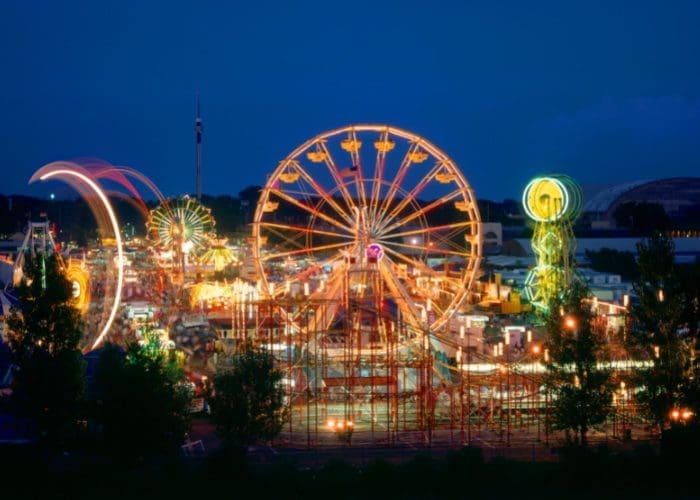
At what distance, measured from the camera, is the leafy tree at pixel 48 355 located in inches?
725

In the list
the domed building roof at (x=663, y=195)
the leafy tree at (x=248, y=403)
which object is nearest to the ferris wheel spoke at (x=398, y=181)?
the leafy tree at (x=248, y=403)

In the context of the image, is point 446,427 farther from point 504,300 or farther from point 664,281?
point 504,300

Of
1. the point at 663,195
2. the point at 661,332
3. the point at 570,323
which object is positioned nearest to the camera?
the point at 570,323

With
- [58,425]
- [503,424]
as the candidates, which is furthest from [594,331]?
[58,425]

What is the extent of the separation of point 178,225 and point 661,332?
31.7 meters

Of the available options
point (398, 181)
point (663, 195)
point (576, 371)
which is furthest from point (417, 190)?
point (663, 195)

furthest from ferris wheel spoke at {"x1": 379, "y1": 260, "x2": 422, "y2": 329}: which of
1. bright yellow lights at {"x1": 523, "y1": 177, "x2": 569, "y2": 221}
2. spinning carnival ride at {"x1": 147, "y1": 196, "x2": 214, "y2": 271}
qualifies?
spinning carnival ride at {"x1": 147, "y1": 196, "x2": 214, "y2": 271}

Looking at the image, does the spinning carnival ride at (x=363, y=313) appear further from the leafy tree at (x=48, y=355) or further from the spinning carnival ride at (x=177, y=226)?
the spinning carnival ride at (x=177, y=226)

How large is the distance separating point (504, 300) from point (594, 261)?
19391mm

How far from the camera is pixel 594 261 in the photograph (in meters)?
62.3

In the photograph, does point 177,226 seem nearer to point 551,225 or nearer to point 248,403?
point 551,225

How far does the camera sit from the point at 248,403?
20859mm

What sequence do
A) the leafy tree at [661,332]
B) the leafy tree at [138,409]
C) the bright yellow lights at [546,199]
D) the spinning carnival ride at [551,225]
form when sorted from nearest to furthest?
the leafy tree at [138,409]
the leafy tree at [661,332]
the spinning carnival ride at [551,225]
the bright yellow lights at [546,199]

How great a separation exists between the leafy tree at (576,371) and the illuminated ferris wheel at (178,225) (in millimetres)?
29670
